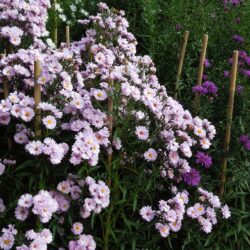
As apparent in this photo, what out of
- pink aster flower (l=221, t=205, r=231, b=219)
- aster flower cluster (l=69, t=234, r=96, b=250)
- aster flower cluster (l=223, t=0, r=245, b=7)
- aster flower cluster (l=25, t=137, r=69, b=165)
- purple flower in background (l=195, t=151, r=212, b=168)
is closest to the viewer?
aster flower cluster (l=25, t=137, r=69, b=165)

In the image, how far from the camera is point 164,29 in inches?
203

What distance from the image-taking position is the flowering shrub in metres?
2.65

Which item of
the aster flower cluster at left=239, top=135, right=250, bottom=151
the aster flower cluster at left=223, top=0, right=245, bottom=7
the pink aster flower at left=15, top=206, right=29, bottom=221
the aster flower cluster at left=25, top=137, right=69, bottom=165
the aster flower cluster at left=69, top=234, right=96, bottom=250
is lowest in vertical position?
the aster flower cluster at left=69, top=234, right=96, bottom=250

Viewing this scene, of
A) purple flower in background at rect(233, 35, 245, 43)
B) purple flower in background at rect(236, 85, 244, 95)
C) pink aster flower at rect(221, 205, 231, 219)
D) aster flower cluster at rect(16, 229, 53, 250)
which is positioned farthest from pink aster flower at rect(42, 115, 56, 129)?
purple flower in background at rect(233, 35, 245, 43)

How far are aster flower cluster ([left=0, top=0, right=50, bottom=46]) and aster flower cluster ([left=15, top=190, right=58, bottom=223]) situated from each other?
1.25 metres

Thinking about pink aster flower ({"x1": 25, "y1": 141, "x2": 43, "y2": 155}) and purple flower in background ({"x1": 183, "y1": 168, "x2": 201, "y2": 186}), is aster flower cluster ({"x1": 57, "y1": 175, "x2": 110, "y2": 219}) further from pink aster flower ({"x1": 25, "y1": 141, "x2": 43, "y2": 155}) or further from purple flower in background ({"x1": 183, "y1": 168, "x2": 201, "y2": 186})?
purple flower in background ({"x1": 183, "y1": 168, "x2": 201, "y2": 186})

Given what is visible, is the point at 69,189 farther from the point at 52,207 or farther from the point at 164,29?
the point at 164,29

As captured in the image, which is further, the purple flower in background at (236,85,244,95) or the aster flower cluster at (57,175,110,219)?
the purple flower in background at (236,85,244,95)

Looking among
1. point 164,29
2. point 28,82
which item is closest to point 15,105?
point 28,82

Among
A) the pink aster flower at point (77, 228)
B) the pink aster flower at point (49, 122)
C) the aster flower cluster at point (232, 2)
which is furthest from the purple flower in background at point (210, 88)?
the aster flower cluster at point (232, 2)

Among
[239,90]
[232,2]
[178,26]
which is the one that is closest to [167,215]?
[239,90]

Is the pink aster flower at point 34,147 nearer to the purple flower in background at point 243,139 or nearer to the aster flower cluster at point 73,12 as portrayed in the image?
the purple flower in background at point 243,139

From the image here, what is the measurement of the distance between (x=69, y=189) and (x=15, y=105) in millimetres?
557

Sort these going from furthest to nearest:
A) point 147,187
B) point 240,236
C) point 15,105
Result: point 240,236 → point 147,187 → point 15,105
